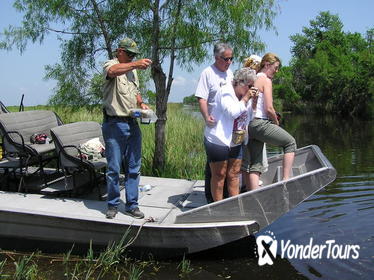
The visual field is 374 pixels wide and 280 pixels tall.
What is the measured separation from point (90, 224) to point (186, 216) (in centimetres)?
110

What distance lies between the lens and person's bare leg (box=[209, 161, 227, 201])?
5.12m

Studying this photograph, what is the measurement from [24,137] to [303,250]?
14.3ft

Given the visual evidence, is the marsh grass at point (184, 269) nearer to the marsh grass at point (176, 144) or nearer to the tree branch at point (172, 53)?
the marsh grass at point (176, 144)

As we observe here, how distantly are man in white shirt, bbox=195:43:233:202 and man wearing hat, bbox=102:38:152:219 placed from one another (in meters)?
0.76

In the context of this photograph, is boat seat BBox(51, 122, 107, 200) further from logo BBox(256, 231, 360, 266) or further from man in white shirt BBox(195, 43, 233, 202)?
logo BBox(256, 231, 360, 266)

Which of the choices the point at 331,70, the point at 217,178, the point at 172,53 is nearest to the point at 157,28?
the point at 172,53

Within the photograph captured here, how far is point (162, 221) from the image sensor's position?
5.29m

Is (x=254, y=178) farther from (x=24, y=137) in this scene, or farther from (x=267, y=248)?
(x=24, y=137)

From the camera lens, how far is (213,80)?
5.14 meters

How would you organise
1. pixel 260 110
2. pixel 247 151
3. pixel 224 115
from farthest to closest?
pixel 247 151
pixel 260 110
pixel 224 115

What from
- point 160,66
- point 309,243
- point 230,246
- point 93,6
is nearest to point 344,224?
point 309,243

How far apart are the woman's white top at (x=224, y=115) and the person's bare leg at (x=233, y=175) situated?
0.30 metres

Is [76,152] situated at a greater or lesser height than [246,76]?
lesser

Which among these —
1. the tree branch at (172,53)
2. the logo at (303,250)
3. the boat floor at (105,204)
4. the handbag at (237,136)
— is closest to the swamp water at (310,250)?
the logo at (303,250)
